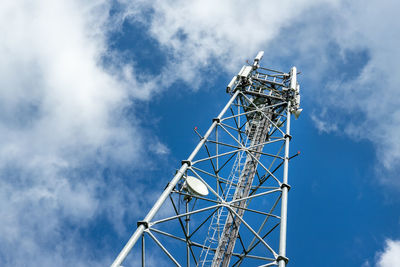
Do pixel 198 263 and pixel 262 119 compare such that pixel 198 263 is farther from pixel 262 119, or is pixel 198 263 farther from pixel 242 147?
pixel 262 119

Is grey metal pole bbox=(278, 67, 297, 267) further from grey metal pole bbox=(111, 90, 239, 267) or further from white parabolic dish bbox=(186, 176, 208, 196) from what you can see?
grey metal pole bbox=(111, 90, 239, 267)

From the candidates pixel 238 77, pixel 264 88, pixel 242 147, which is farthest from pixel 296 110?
pixel 242 147

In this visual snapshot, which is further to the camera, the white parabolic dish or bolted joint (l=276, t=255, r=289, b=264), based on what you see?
the white parabolic dish

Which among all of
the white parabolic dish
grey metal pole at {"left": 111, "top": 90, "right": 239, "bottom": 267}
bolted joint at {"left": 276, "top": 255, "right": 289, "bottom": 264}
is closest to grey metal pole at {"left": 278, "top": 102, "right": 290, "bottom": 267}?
bolted joint at {"left": 276, "top": 255, "right": 289, "bottom": 264}

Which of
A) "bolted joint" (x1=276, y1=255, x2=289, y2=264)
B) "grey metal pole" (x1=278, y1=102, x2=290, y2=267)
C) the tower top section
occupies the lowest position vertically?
"bolted joint" (x1=276, y1=255, x2=289, y2=264)

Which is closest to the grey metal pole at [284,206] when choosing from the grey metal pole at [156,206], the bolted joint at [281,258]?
the bolted joint at [281,258]

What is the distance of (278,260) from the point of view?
1148cm

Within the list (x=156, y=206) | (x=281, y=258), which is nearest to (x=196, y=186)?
(x=156, y=206)

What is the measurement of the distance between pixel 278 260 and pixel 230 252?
10.2 feet

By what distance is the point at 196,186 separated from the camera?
14.7m

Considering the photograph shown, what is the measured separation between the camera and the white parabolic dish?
47.4ft

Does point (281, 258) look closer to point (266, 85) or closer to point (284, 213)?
point (284, 213)

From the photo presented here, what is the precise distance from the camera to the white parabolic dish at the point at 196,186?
568 inches

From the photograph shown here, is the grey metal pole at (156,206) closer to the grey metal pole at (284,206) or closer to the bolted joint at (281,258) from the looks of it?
the grey metal pole at (284,206)
